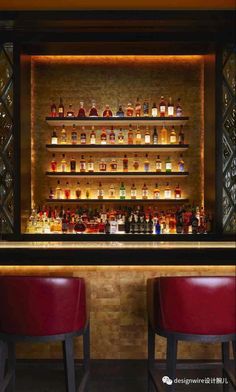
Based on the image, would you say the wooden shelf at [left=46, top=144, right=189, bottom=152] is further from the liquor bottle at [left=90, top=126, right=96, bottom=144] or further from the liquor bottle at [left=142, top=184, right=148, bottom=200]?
the liquor bottle at [left=142, top=184, right=148, bottom=200]

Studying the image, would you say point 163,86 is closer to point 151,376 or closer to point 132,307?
point 132,307

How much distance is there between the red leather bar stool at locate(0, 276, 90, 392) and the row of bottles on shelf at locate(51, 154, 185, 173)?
3.06m

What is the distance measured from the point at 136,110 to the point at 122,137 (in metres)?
0.37

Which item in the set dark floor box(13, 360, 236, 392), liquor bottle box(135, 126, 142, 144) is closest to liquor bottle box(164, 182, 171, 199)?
liquor bottle box(135, 126, 142, 144)

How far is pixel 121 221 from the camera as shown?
507cm

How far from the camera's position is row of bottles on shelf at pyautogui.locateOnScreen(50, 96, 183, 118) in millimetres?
5203

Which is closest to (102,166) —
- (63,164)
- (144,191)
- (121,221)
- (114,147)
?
(114,147)

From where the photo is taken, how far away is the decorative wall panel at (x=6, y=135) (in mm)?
4555

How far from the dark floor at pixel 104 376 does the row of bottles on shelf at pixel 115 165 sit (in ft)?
8.32

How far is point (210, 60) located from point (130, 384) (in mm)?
3439

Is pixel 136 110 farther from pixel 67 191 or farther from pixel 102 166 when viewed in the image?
pixel 67 191

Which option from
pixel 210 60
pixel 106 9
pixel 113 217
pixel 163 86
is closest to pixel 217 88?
pixel 210 60

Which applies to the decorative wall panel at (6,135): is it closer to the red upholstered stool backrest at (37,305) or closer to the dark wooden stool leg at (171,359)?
the red upholstered stool backrest at (37,305)

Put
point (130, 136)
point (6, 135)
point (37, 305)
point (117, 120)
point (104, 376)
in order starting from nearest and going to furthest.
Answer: point (37, 305)
point (104, 376)
point (6, 135)
point (117, 120)
point (130, 136)
